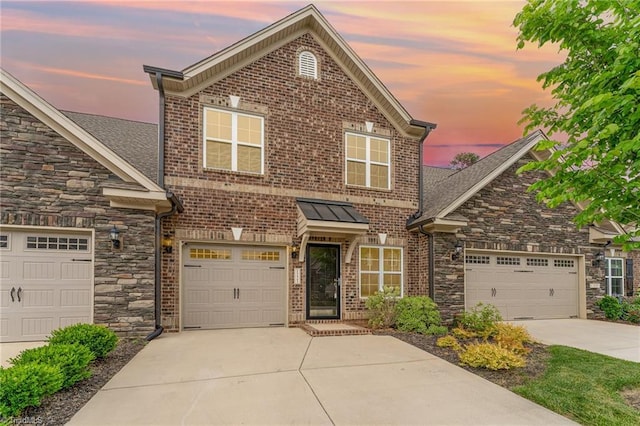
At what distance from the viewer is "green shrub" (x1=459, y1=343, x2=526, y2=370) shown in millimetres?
5738

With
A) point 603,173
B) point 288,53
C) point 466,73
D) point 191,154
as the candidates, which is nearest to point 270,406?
point 603,173

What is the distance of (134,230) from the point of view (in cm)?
757

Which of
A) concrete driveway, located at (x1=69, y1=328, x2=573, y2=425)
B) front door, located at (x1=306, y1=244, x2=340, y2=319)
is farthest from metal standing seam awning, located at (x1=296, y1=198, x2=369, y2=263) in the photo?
concrete driveway, located at (x1=69, y1=328, x2=573, y2=425)

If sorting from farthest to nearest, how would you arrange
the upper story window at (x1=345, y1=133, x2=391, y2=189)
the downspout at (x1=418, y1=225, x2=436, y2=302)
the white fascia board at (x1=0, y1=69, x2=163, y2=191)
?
the upper story window at (x1=345, y1=133, x2=391, y2=189) < the downspout at (x1=418, y1=225, x2=436, y2=302) < the white fascia board at (x1=0, y1=69, x2=163, y2=191)

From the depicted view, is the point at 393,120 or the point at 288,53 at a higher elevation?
the point at 288,53

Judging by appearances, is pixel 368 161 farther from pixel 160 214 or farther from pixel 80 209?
pixel 80 209

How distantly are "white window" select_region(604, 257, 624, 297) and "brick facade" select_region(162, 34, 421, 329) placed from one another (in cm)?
920

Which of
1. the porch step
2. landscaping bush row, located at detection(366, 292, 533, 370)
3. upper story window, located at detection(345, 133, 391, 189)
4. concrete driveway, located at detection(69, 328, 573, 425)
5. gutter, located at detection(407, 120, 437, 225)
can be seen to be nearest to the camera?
concrete driveway, located at detection(69, 328, 573, 425)

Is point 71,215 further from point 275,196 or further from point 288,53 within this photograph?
point 288,53

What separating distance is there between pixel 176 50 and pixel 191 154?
597cm

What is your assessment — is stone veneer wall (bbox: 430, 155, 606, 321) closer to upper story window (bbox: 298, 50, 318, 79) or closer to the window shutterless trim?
the window shutterless trim

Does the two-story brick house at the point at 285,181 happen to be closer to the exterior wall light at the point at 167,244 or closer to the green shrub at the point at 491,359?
the exterior wall light at the point at 167,244

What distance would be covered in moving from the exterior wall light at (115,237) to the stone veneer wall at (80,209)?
11cm

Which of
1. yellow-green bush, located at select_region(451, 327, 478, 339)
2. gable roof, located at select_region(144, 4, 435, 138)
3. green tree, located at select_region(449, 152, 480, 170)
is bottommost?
yellow-green bush, located at select_region(451, 327, 478, 339)
